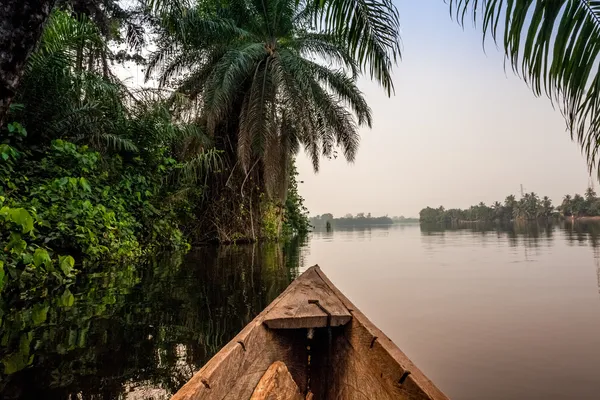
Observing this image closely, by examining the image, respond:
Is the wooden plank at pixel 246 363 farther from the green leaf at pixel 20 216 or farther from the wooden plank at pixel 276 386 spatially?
the green leaf at pixel 20 216

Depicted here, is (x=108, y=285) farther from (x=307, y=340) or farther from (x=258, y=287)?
(x=307, y=340)

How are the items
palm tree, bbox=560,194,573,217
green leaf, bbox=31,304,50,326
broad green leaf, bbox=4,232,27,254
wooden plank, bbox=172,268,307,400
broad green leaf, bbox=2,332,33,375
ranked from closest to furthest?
wooden plank, bbox=172,268,307,400 < broad green leaf, bbox=2,332,33,375 < green leaf, bbox=31,304,50,326 < broad green leaf, bbox=4,232,27,254 < palm tree, bbox=560,194,573,217

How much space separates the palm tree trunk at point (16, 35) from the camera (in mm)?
1941

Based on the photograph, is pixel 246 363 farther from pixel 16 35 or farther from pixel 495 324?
pixel 495 324

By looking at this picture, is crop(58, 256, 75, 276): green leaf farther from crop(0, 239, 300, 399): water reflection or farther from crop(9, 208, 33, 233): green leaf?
crop(9, 208, 33, 233): green leaf

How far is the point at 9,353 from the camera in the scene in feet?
7.47

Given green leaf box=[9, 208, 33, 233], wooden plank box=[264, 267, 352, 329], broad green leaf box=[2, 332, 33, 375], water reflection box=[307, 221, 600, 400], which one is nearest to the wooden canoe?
wooden plank box=[264, 267, 352, 329]

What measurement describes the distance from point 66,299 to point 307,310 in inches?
108

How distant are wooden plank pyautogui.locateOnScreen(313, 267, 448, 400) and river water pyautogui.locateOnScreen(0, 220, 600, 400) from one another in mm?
561

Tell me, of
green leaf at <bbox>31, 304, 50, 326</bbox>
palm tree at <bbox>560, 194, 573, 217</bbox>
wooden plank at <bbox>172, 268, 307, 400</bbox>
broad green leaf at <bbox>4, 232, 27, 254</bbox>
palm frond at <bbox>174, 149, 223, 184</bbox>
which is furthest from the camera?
palm tree at <bbox>560, 194, 573, 217</bbox>

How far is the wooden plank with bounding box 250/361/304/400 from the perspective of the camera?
1.70 metres

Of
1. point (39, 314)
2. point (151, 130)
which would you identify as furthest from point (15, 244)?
point (151, 130)

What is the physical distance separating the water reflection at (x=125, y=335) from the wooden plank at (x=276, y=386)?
469 mm

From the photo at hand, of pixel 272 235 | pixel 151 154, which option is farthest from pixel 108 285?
pixel 272 235
